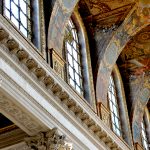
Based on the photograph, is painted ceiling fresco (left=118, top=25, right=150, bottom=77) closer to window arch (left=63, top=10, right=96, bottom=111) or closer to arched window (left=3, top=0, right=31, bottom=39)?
window arch (left=63, top=10, right=96, bottom=111)

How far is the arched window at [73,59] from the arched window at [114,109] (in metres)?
2.06

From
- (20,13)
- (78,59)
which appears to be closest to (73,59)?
(78,59)

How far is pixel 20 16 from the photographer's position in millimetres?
10445

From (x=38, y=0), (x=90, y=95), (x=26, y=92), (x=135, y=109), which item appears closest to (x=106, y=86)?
(x=90, y=95)

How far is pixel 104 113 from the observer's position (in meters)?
13.0

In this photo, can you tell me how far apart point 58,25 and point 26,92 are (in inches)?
99.6

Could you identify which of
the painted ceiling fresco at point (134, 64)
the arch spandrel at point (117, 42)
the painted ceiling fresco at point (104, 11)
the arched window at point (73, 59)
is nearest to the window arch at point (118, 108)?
the painted ceiling fresco at point (134, 64)

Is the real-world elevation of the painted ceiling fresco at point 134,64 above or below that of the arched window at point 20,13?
above

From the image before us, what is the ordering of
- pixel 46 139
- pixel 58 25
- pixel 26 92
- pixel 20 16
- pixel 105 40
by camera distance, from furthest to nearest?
1. pixel 105 40
2. pixel 58 25
3. pixel 20 16
4. pixel 46 139
5. pixel 26 92

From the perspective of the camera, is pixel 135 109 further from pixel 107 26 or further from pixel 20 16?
pixel 20 16

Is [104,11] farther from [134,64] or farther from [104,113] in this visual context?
[104,113]

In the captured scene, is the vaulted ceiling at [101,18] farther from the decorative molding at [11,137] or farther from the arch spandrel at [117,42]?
the decorative molding at [11,137]

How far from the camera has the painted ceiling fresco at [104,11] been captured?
13.5 meters

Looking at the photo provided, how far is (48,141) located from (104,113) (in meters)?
3.56
